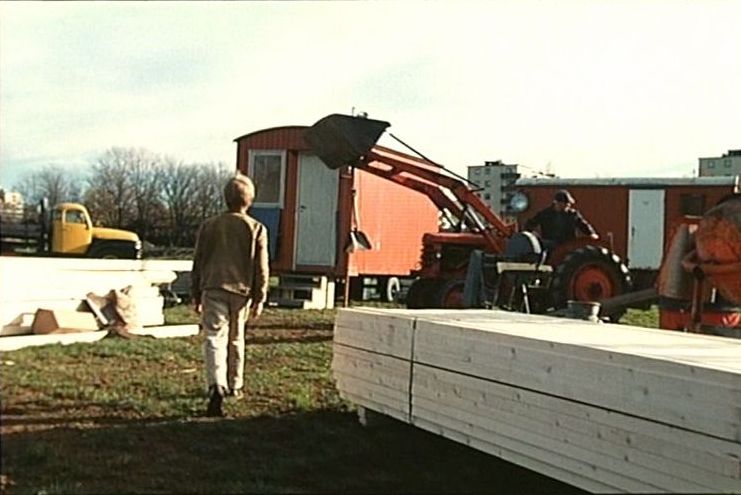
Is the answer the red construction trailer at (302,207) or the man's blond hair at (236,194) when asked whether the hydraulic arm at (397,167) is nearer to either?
the red construction trailer at (302,207)

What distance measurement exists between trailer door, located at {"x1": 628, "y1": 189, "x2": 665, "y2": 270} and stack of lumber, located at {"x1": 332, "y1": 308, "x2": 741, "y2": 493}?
1501 cm

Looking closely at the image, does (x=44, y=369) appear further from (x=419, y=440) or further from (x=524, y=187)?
(x=524, y=187)

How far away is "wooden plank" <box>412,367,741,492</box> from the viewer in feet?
11.5

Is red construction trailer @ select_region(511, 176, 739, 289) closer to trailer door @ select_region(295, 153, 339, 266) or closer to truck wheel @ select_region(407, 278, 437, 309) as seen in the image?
trailer door @ select_region(295, 153, 339, 266)

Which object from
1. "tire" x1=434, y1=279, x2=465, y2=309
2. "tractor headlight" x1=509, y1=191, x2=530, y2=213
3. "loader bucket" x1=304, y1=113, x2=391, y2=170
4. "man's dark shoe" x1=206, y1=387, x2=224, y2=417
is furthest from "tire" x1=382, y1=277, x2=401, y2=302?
"man's dark shoe" x1=206, y1=387, x2=224, y2=417

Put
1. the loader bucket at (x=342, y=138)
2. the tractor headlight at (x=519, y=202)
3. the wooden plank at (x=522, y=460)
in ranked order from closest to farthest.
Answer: the wooden plank at (x=522, y=460)
the loader bucket at (x=342, y=138)
the tractor headlight at (x=519, y=202)

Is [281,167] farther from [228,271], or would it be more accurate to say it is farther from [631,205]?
[228,271]

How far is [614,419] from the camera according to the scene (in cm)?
388

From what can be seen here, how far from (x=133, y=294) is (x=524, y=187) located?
11.3 meters

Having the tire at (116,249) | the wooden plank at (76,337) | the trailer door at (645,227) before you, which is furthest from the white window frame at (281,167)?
the trailer door at (645,227)

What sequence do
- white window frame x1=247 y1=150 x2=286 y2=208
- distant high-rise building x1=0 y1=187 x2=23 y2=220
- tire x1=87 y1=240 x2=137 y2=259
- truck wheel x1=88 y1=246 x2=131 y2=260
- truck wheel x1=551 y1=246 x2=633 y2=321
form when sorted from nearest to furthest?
distant high-rise building x1=0 y1=187 x2=23 y2=220 → tire x1=87 y1=240 x2=137 y2=259 → truck wheel x1=88 y1=246 x2=131 y2=260 → truck wheel x1=551 y1=246 x2=633 y2=321 → white window frame x1=247 y1=150 x2=286 y2=208

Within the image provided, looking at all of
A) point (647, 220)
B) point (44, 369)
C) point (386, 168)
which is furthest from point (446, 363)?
point (647, 220)

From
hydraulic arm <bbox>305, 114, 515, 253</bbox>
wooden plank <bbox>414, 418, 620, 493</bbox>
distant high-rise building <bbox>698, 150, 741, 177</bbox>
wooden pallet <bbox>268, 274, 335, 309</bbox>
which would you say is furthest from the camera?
wooden pallet <bbox>268, 274, 335, 309</bbox>

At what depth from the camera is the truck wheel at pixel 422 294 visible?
41.4 ft
